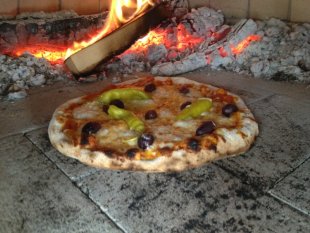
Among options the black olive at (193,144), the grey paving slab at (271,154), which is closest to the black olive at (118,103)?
the black olive at (193,144)

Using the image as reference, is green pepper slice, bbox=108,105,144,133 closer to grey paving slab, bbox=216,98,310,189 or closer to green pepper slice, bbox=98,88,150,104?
green pepper slice, bbox=98,88,150,104

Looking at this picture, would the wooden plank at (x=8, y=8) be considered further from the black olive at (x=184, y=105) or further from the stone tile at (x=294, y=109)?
the stone tile at (x=294, y=109)

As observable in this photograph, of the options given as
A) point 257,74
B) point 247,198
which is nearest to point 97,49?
point 257,74

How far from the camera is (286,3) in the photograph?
14.0 ft

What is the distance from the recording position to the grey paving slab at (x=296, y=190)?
5.48 feet

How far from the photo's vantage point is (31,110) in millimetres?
2809

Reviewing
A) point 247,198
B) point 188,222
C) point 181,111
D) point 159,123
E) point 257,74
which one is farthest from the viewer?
point 257,74

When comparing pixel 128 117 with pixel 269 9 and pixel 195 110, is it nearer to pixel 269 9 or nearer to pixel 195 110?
pixel 195 110

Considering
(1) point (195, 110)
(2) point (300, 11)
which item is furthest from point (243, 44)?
(1) point (195, 110)

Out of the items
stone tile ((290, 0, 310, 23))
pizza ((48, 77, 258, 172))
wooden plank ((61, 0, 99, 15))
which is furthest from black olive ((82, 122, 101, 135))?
stone tile ((290, 0, 310, 23))

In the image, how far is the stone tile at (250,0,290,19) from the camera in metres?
4.31

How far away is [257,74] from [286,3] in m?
1.25

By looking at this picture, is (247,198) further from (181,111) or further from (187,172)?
(181,111)

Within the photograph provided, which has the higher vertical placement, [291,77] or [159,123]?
[159,123]
